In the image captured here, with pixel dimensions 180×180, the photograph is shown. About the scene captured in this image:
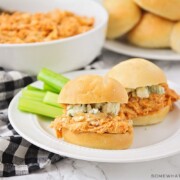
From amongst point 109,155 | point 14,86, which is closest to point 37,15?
point 14,86

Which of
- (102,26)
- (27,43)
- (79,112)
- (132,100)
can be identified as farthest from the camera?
(102,26)

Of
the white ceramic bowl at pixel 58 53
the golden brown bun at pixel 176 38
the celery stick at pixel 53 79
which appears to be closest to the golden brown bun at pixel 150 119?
the celery stick at pixel 53 79

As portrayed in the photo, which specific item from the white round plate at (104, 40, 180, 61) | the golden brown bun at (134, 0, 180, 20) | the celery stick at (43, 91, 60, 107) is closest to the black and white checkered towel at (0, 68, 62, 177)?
the celery stick at (43, 91, 60, 107)

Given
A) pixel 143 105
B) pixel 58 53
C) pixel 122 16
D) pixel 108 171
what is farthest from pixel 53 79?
pixel 122 16

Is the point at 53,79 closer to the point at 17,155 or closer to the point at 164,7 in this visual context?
the point at 17,155

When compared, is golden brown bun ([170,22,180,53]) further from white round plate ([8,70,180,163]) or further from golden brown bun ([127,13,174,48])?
white round plate ([8,70,180,163])

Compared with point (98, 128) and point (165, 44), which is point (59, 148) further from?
point (165, 44)

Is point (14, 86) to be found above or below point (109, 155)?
below
